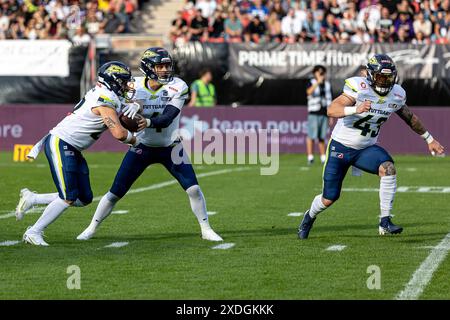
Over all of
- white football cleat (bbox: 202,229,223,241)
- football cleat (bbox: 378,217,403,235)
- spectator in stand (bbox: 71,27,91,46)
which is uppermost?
white football cleat (bbox: 202,229,223,241)

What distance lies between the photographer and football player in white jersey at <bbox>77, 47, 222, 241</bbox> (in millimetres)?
10336

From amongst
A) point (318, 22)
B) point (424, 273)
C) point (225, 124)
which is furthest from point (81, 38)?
point (424, 273)

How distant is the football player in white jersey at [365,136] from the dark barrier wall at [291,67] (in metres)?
14.3

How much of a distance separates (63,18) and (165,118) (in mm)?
18695

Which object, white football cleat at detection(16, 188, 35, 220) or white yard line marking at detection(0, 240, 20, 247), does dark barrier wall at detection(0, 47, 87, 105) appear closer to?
white football cleat at detection(16, 188, 35, 220)

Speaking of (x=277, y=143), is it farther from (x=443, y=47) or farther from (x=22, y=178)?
(x=22, y=178)

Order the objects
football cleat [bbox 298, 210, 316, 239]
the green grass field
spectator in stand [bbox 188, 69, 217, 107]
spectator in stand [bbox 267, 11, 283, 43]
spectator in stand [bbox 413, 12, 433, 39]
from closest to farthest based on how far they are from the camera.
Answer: the green grass field → football cleat [bbox 298, 210, 316, 239] → spectator in stand [bbox 188, 69, 217, 107] → spectator in stand [bbox 413, 12, 433, 39] → spectator in stand [bbox 267, 11, 283, 43]

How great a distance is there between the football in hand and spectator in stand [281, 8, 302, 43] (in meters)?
16.7

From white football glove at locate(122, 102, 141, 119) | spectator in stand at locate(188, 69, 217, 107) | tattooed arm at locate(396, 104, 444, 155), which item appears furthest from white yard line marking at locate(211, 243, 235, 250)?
spectator in stand at locate(188, 69, 217, 107)

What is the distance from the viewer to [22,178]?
1772 centimetres

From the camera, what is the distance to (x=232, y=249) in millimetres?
10086

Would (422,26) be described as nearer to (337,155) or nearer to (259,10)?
(259,10)

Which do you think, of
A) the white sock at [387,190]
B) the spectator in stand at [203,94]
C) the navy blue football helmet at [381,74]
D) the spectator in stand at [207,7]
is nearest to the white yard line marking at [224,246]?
the white sock at [387,190]

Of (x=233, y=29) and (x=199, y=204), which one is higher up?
(x=199, y=204)
